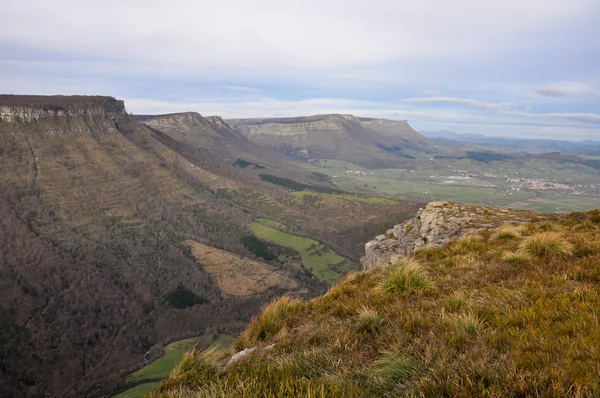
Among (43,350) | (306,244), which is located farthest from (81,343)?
(306,244)

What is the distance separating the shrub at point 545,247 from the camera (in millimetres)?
9555

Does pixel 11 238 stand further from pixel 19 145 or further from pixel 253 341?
pixel 253 341

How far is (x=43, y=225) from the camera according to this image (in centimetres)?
11500

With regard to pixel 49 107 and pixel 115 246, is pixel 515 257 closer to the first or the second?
pixel 115 246

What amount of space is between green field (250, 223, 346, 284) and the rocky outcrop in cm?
10981

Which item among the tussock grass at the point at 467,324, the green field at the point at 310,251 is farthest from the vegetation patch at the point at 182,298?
the tussock grass at the point at 467,324

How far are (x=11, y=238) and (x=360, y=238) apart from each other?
5332 inches

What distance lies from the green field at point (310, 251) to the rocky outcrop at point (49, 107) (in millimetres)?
109815

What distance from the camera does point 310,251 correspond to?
461ft

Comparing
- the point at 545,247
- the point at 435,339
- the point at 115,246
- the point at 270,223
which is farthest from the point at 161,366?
the point at 270,223

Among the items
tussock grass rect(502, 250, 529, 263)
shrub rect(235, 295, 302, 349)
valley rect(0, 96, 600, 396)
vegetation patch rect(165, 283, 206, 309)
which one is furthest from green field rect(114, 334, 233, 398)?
tussock grass rect(502, 250, 529, 263)

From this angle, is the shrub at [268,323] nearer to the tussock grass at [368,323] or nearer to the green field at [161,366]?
the tussock grass at [368,323]

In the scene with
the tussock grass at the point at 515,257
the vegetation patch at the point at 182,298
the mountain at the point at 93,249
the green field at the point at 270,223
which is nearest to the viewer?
the tussock grass at the point at 515,257

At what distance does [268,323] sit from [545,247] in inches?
355
